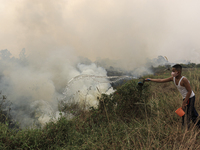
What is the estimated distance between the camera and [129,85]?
7.12 meters

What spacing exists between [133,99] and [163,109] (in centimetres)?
156

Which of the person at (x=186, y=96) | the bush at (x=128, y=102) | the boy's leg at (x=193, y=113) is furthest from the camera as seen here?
the bush at (x=128, y=102)

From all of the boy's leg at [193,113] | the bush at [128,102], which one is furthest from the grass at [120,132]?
the boy's leg at [193,113]

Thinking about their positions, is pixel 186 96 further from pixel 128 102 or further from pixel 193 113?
pixel 128 102

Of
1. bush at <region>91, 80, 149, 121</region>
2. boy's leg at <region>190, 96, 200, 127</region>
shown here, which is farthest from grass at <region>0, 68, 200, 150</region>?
boy's leg at <region>190, 96, 200, 127</region>

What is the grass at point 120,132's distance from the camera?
3.55m

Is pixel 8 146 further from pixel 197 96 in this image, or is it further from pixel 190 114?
pixel 197 96

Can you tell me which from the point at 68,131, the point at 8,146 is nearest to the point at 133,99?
the point at 68,131

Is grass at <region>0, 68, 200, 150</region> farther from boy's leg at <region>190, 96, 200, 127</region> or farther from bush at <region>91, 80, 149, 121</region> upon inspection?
boy's leg at <region>190, 96, 200, 127</region>

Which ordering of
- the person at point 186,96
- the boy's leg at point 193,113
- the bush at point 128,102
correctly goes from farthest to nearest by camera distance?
the bush at point 128,102 → the boy's leg at point 193,113 → the person at point 186,96

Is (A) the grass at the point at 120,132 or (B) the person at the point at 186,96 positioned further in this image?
(B) the person at the point at 186,96

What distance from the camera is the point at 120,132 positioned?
4.22m

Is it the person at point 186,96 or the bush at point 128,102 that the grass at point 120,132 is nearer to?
the bush at point 128,102

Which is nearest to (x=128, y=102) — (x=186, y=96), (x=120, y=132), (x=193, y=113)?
(x=120, y=132)
